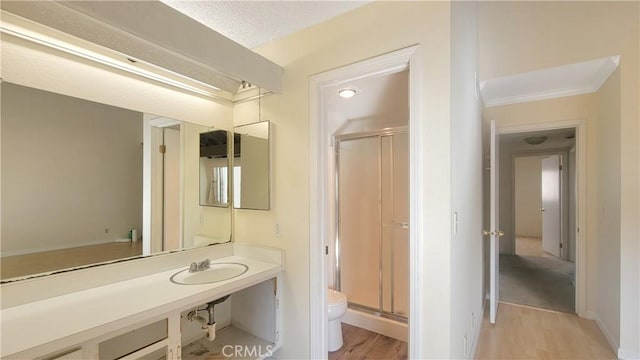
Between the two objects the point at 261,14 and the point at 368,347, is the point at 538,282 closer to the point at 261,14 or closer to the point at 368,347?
the point at 368,347

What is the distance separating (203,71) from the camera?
1.73 metres

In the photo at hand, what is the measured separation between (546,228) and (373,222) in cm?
555

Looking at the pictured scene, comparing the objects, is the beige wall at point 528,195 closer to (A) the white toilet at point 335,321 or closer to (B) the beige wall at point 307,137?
(A) the white toilet at point 335,321

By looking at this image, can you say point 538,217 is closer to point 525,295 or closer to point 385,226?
point 525,295

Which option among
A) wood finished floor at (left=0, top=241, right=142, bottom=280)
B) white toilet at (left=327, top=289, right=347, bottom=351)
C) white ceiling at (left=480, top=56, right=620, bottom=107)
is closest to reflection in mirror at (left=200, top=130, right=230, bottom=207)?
wood finished floor at (left=0, top=241, right=142, bottom=280)

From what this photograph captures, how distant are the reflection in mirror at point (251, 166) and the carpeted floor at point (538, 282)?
3558 millimetres

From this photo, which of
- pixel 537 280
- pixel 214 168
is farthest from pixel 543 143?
pixel 214 168

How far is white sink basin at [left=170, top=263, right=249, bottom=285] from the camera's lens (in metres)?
1.66

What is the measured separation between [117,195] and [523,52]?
3.47 metres

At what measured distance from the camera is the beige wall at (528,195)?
7.55 m

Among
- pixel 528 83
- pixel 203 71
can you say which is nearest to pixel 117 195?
pixel 203 71

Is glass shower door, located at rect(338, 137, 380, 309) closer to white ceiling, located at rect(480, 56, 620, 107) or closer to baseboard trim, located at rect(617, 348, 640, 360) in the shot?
white ceiling, located at rect(480, 56, 620, 107)

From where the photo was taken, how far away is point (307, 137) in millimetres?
1816

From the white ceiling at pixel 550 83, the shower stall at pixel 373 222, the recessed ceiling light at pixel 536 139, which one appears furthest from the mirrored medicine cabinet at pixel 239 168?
the recessed ceiling light at pixel 536 139
